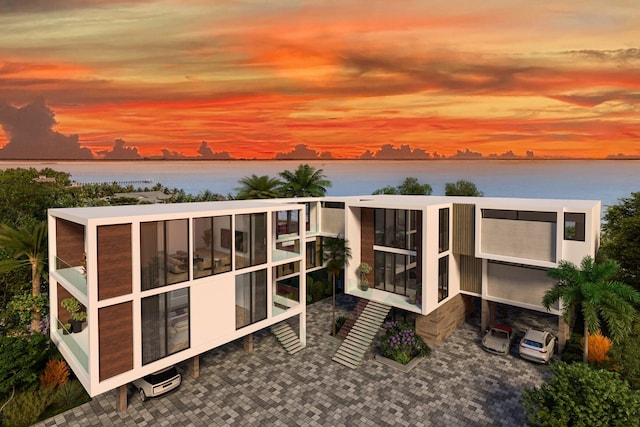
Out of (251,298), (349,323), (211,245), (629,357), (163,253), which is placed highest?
(211,245)

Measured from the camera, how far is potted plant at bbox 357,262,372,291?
25.4 metres

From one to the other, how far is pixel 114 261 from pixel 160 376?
7.10 metres

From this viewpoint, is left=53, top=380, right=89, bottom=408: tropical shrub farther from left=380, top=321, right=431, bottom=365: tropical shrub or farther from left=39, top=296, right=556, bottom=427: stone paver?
left=380, top=321, right=431, bottom=365: tropical shrub

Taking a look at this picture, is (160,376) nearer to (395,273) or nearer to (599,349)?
(395,273)

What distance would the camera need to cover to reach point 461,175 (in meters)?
67.3

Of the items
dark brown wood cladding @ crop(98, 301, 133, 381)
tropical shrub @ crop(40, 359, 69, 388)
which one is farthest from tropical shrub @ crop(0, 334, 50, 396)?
dark brown wood cladding @ crop(98, 301, 133, 381)

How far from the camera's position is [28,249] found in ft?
71.6

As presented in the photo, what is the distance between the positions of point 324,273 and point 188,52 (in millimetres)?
37770

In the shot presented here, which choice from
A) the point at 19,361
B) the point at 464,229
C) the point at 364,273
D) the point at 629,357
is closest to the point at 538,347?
the point at 629,357

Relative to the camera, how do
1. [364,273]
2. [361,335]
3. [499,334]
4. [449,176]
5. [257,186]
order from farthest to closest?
[449,176] < [257,186] < [364,273] < [499,334] < [361,335]

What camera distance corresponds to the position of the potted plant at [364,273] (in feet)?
83.5

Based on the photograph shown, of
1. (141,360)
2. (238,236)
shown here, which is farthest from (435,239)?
(141,360)

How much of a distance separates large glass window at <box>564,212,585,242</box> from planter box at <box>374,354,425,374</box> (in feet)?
36.1

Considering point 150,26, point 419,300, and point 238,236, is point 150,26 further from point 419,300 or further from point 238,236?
point 419,300
